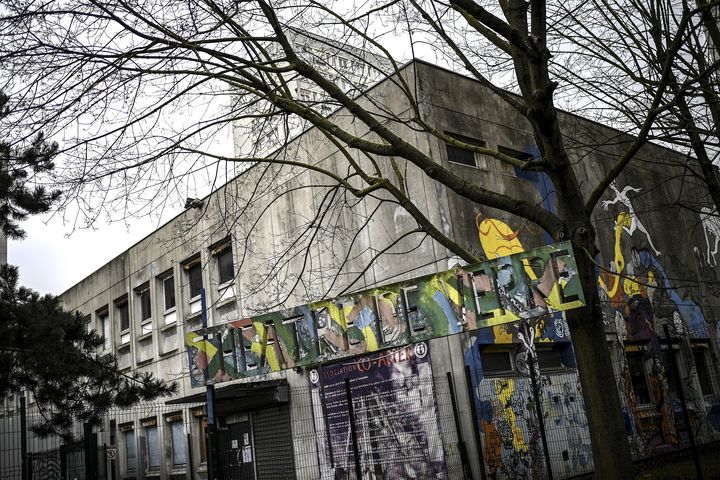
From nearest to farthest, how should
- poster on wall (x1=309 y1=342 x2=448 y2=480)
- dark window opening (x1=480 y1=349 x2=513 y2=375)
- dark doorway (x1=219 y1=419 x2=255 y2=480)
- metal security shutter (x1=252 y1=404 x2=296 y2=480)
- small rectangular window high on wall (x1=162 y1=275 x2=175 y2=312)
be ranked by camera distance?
poster on wall (x1=309 y1=342 x2=448 y2=480), dark window opening (x1=480 y1=349 x2=513 y2=375), dark doorway (x1=219 y1=419 x2=255 y2=480), metal security shutter (x1=252 y1=404 x2=296 y2=480), small rectangular window high on wall (x1=162 y1=275 x2=175 y2=312)

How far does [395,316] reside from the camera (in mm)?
8906

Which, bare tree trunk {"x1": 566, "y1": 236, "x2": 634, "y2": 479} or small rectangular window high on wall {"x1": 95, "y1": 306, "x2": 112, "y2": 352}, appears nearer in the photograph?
bare tree trunk {"x1": 566, "y1": 236, "x2": 634, "y2": 479}

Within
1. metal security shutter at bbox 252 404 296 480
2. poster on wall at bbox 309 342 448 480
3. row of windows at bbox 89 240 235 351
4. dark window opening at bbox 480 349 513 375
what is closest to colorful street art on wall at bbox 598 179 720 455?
dark window opening at bbox 480 349 513 375

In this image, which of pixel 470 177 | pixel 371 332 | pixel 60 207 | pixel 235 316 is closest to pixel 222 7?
pixel 60 207

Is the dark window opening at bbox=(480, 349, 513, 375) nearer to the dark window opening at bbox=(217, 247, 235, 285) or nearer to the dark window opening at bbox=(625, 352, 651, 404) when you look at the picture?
the dark window opening at bbox=(625, 352, 651, 404)

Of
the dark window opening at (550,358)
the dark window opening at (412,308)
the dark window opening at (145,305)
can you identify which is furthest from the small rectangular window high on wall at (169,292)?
the dark window opening at (412,308)

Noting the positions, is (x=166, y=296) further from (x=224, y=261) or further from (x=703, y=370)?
(x=703, y=370)

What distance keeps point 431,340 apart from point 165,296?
11.4 m

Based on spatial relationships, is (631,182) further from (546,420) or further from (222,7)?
(222,7)

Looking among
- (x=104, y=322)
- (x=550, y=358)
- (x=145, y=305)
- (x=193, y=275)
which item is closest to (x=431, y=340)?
(x=550, y=358)

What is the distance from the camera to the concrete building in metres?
13.5

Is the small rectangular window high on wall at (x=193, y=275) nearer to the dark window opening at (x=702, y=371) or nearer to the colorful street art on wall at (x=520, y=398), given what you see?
the colorful street art on wall at (x=520, y=398)

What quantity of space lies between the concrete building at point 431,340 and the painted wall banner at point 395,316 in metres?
1.09

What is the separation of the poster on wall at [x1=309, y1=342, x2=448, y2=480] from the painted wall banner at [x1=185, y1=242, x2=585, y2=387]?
443 cm
